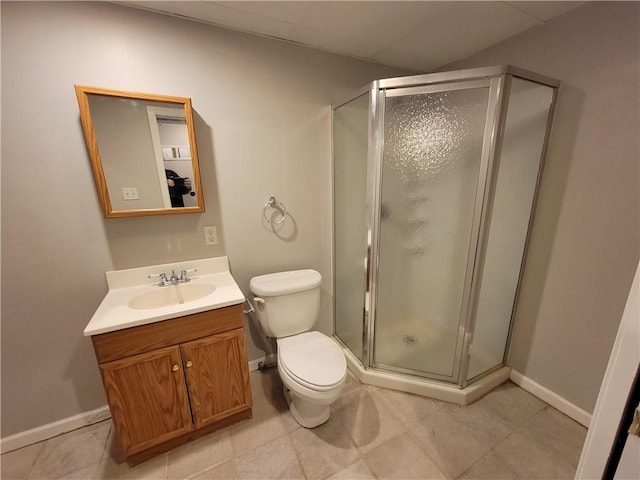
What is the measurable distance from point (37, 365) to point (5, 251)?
616 millimetres

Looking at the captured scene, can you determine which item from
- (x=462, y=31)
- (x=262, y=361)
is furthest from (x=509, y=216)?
(x=262, y=361)

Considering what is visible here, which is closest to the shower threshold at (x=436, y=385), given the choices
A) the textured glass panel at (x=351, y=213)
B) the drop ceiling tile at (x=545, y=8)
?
the textured glass panel at (x=351, y=213)

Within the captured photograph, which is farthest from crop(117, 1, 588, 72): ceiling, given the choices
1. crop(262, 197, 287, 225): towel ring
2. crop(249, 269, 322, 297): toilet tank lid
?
crop(249, 269, 322, 297): toilet tank lid

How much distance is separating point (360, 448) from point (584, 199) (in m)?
1.75

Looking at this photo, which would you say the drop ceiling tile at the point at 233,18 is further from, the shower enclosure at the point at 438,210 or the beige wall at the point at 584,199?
the beige wall at the point at 584,199

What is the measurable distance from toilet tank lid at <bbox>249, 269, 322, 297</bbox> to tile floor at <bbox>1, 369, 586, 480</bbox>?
732 mm

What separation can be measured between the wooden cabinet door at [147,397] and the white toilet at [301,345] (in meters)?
0.51

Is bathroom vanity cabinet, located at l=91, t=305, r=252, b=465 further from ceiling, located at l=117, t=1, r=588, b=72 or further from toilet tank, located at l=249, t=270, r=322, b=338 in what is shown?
ceiling, located at l=117, t=1, r=588, b=72

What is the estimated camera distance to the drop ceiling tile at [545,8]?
124 cm

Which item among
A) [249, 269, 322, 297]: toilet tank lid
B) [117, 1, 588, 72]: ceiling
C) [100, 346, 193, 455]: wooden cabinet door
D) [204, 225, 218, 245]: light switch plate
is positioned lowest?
[100, 346, 193, 455]: wooden cabinet door

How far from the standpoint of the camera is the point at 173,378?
4.11ft

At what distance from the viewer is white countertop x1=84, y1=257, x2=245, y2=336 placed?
1114 mm

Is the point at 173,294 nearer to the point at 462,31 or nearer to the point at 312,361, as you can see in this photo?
the point at 312,361

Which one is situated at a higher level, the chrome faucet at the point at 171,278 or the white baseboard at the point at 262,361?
the chrome faucet at the point at 171,278
